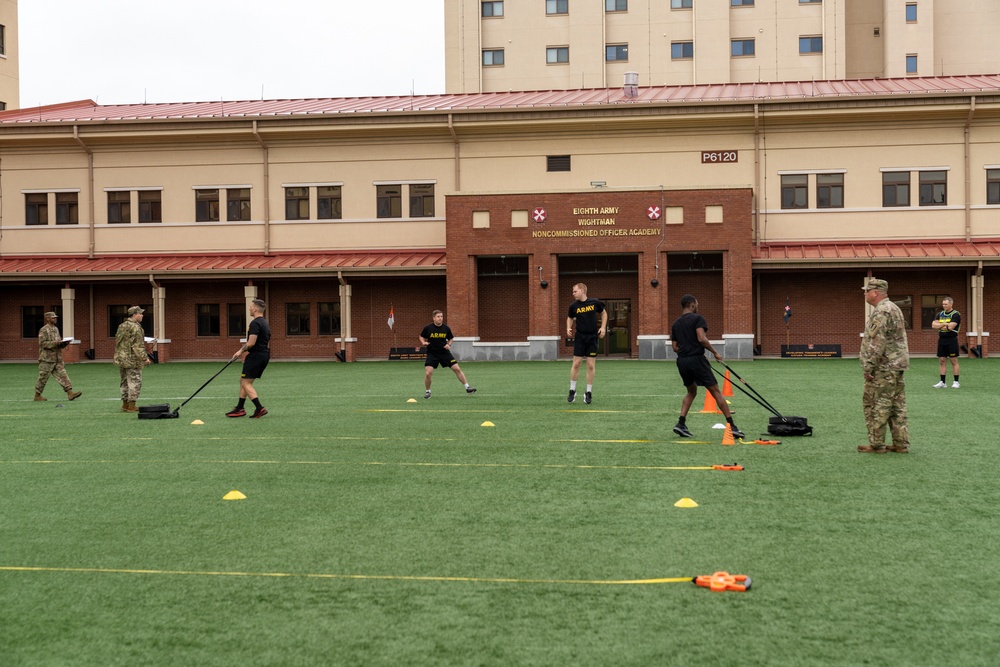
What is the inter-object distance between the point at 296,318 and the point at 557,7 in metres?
29.4

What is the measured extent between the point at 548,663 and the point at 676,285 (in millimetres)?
33910

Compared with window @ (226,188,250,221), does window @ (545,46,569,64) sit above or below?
above

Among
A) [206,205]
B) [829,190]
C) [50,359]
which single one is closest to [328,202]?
[206,205]

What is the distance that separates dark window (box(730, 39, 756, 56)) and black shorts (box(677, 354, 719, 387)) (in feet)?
164

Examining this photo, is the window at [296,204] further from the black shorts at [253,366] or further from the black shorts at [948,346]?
the black shorts at [948,346]

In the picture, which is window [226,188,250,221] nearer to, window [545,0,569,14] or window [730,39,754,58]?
window [545,0,569,14]

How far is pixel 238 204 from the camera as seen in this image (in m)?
40.7

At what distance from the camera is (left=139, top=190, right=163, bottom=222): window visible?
40906 millimetres

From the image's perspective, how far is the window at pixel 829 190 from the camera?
1479 inches

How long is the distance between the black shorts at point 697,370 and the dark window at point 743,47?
164ft

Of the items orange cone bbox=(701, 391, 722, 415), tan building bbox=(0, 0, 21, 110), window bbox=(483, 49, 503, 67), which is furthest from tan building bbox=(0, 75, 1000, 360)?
orange cone bbox=(701, 391, 722, 415)

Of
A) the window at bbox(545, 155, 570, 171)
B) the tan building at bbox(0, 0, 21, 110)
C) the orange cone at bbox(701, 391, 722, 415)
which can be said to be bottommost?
the orange cone at bbox(701, 391, 722, 415)

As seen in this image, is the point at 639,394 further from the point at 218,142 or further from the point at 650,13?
the point at 650,13

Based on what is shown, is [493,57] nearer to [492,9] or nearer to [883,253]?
[492,9]
